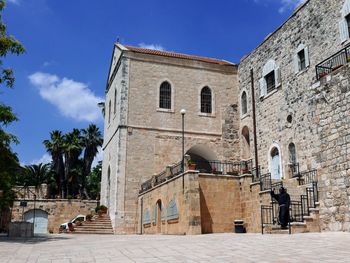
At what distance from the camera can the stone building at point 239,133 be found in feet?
37.6

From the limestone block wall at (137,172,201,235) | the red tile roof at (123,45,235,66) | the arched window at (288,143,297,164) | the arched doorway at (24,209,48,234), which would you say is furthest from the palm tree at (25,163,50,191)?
the arched window at (288,143,297,164)

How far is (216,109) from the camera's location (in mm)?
25781

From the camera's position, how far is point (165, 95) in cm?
2531

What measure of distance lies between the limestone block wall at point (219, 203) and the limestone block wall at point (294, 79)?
353 cm

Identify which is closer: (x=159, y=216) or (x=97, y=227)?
(x=159, y=216)

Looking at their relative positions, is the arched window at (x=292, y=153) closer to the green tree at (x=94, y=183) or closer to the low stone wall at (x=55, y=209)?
the low stone wall at (x=55, y=209)

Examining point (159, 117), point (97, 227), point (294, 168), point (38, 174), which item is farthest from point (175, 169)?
point (38, 174)

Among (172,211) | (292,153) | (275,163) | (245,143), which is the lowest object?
(172,211)

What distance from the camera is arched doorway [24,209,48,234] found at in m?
31.2

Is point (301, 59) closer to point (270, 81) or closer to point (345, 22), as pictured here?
point (270, 81)

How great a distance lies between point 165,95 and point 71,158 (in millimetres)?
19312

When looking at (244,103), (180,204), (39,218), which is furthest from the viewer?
Answer: (39,218)

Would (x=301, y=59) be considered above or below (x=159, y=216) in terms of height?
above

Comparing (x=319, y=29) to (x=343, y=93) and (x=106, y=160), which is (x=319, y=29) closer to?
(x=343, y=93)
